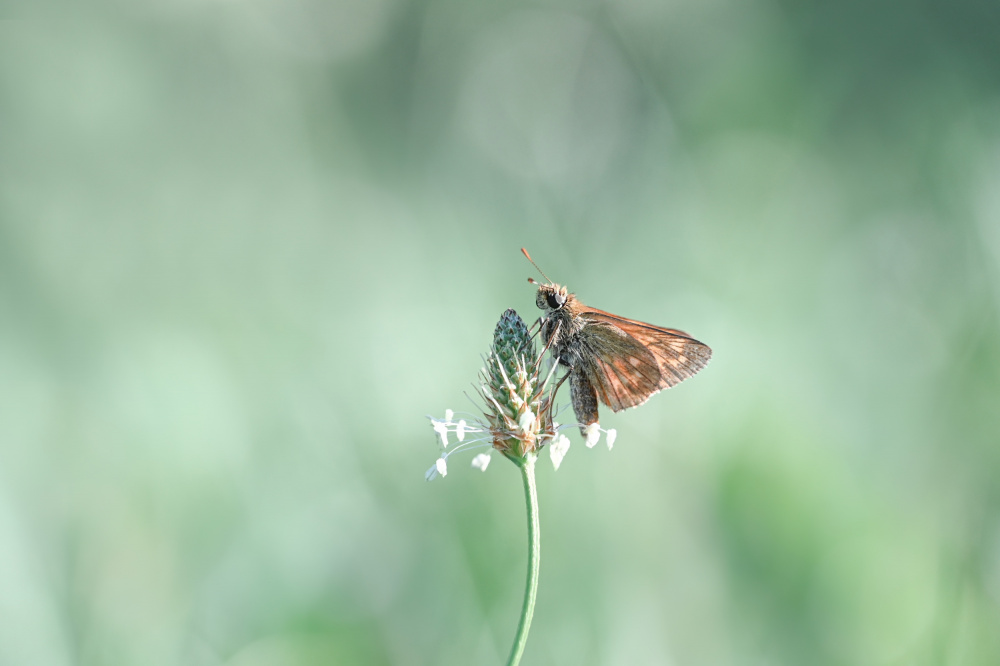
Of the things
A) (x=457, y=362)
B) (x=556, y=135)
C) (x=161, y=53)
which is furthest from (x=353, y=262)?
(x=161, y=53)

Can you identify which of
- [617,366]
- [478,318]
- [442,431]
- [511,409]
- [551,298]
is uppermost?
[478,318]

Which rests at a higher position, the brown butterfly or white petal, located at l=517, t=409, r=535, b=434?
the brown butterfly

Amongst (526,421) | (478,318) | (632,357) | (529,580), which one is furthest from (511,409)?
(478,318)

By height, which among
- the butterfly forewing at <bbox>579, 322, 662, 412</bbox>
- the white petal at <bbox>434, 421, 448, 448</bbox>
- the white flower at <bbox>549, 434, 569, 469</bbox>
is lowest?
the white petal at <bbox>434, 421, 448, 448</bbox>

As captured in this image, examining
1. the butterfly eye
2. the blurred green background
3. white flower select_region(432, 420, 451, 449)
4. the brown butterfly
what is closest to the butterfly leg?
the brown butterfly

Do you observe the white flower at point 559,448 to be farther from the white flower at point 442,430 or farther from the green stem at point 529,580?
the white flower at point 442,430

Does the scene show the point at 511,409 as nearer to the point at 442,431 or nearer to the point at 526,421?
the point at 526,421

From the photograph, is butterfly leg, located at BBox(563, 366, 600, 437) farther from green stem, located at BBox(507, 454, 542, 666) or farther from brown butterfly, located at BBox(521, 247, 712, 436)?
green stem, located at BBox(507, 454, 542, 666)

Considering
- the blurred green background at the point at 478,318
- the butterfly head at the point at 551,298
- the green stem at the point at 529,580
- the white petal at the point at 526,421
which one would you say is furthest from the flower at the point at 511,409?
the blurred green background at the point at 478,318
